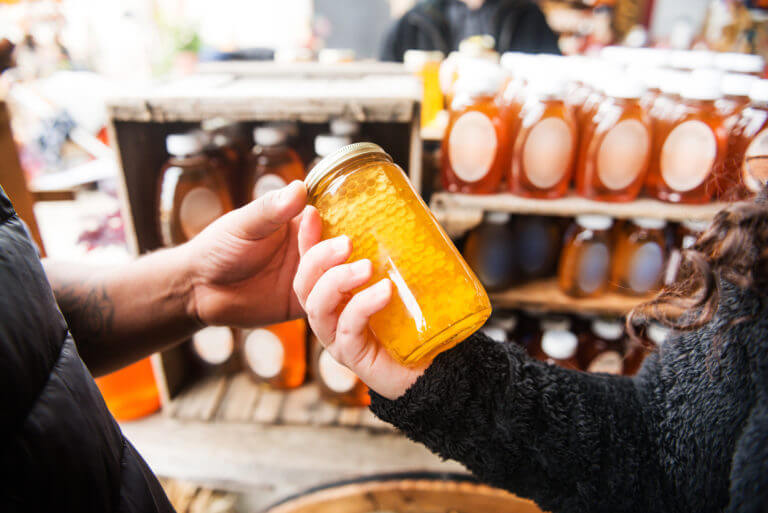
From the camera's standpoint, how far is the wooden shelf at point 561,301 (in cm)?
120

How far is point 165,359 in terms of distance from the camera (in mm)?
1321

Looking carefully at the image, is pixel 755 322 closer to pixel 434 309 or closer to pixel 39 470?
pixel 434 309

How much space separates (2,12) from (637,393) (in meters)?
2.36

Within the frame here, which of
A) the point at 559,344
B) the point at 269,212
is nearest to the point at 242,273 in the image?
the point at 269,212

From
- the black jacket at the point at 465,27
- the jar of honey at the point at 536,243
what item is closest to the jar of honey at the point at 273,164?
the jar of honey at the point at 536,243

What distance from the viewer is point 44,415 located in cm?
→ 39

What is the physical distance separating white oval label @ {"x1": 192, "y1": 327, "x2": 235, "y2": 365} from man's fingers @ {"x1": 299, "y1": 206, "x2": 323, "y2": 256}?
0.98 metres

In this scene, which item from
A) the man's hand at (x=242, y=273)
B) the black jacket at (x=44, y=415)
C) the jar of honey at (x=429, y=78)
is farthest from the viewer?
the jar of honey at (x=429, y=78)

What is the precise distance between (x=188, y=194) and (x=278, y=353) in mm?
515

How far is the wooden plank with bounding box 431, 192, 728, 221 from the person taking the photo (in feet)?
3.47

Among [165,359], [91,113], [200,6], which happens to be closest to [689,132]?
[165,359]

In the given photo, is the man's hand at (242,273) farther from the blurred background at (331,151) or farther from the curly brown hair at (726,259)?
the curly brown hair at (726,259)

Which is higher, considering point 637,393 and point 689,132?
point 689,132

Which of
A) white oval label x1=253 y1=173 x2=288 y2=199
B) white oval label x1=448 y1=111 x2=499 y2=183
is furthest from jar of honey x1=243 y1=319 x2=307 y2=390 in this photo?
white oval label x1=448 y1=111 x2=499 y2=183
